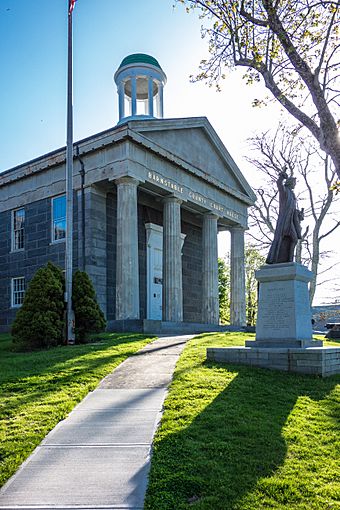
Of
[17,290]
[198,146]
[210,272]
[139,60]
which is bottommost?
[17,290]

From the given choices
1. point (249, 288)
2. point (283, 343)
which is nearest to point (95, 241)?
point (283, 343)

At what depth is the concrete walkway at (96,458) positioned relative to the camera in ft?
13.8

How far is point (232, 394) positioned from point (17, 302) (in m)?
20.3

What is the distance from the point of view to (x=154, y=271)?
1071 inches

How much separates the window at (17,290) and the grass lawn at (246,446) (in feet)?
60.9

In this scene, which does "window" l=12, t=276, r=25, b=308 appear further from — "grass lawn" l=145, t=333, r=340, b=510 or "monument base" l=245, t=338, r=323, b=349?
"grass lawn" l=145, t=333, r=340, b=510

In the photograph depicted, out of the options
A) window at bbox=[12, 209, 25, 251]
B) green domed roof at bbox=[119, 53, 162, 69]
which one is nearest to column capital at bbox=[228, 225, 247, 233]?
green domed roof at bbox=[119, 53, 162, 69]

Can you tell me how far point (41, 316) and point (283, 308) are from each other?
25.3 ft

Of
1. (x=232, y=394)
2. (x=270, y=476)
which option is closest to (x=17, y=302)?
(x=232, y=394)

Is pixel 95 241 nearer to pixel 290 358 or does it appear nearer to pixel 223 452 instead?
pixel 290 358

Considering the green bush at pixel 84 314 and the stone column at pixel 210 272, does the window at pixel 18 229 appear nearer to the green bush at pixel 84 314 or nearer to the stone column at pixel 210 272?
the stone column at pixel 210 272

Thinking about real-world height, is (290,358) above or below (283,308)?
below

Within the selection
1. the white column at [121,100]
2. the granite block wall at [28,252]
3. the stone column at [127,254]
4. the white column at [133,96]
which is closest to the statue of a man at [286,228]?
the stone column at [127,254]

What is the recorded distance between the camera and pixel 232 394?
25.3 ft
